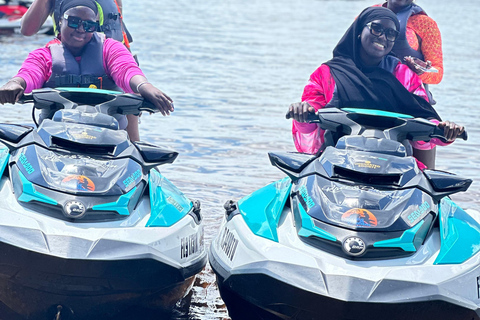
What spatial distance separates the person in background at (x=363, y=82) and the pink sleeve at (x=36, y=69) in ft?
4.82

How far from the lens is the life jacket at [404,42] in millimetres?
6344

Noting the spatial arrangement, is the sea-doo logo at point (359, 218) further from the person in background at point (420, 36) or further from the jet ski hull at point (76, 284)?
the person in background at point (420, 36)

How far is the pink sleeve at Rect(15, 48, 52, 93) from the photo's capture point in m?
4.68

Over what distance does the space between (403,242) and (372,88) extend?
1548 mm

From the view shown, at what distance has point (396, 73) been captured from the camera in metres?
5.29

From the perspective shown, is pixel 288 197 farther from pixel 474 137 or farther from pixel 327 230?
pixel 474 137

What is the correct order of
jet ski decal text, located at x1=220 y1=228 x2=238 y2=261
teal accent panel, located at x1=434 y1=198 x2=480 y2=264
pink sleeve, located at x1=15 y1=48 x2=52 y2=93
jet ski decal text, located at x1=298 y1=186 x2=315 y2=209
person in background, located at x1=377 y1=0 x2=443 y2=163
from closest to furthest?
teal accent panel, located at x1=434 y1=198 x2=480 y2=264 < jet ski decal text, located at x1=298 y1=186 x2=315 y2=209 < jet ski decal text, located at x1=220 y1=228 x2=238 y2=261 < pink sleeve, located at x1=15 y1=48 x2=52 y2=93 < person in background, located at x1=377 y1=0 x2=443 y2=163

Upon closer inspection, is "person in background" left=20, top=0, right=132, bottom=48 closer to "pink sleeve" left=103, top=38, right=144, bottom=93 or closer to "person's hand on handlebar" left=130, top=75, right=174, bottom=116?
"pink sleeve" left=103, top=38, right=144, bottom=93

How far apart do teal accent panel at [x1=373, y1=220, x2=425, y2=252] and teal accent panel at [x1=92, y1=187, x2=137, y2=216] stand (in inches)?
45.0

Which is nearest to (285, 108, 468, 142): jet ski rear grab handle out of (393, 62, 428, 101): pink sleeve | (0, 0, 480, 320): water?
(393, 62, 428, 101): pink sleeve

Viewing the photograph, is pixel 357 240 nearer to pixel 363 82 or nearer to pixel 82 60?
pixel 363 82

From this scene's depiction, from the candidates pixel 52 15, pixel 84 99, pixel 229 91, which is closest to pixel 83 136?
pixel 84 99

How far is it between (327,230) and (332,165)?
0.38 meters

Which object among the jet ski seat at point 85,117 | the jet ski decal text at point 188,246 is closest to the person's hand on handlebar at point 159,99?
the jet ski seat at point 85,117
